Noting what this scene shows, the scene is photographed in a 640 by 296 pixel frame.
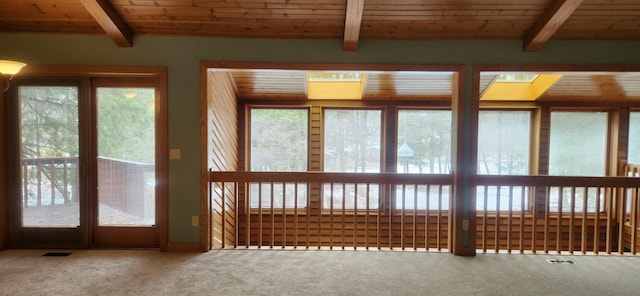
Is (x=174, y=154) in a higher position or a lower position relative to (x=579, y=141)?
lower

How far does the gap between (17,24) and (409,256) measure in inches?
174

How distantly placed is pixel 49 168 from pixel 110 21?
68.0 inches

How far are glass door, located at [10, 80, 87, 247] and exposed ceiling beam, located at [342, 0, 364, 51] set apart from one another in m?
2.76

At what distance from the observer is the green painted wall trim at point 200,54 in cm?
322

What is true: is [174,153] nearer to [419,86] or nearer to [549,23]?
[419,86]

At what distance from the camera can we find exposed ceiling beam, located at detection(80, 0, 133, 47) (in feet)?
9.05

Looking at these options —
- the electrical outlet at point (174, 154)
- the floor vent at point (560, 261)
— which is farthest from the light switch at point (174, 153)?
the floor vent at point (560, 261)

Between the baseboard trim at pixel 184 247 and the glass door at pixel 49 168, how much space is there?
0.93 m

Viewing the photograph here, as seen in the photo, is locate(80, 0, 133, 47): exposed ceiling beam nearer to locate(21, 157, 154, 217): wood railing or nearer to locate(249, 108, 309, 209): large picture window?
locate(21, 157, 154, 217): wood railing

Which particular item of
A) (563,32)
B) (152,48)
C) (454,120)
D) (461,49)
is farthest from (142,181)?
(563,32)

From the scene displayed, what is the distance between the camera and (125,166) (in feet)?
11.3

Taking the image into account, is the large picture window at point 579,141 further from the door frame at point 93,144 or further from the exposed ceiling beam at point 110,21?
the exposed ceiling beam at point 110,21

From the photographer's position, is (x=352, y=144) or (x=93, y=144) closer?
(x=93, y=144)

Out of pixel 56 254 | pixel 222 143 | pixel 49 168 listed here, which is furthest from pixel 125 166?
pixel 222 143
